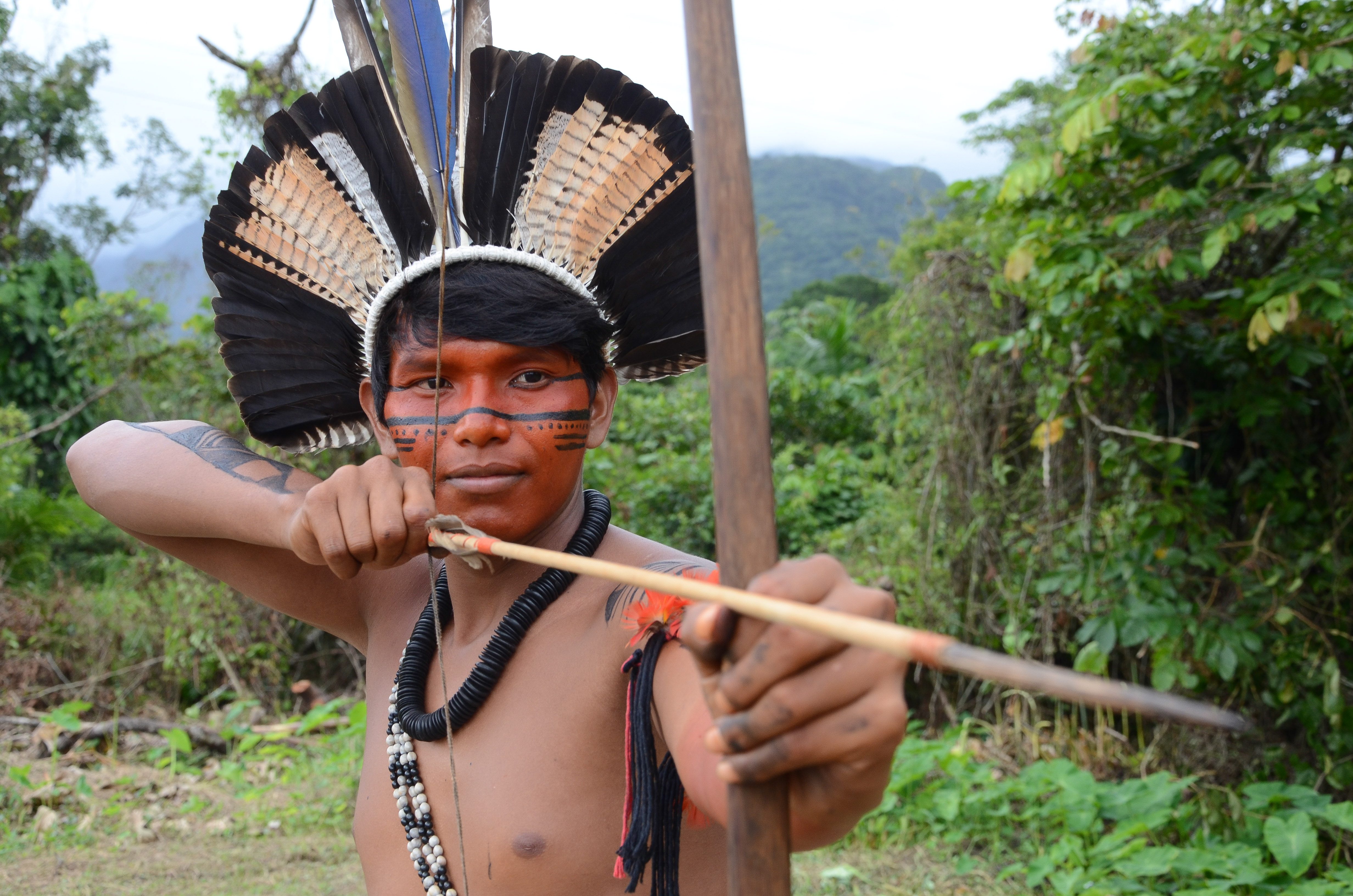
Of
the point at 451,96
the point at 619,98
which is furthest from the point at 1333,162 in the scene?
the point at 451,96

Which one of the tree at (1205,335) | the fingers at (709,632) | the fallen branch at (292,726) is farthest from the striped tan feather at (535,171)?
the fallen branch at (292,726)

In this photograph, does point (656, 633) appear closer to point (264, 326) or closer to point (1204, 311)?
point (264, 326)

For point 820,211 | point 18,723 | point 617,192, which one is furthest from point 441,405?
point 820,211

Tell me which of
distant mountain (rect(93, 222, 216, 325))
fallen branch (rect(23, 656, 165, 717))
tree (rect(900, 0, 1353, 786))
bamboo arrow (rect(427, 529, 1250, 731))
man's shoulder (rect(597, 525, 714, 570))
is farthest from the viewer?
distant mountain (rect(93, 222, 216, 325))

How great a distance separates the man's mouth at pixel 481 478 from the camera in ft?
5.87

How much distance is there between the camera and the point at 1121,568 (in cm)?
399

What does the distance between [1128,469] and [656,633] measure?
3.66 meters

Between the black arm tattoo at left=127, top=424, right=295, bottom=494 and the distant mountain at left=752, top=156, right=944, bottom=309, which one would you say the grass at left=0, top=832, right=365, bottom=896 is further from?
the distant mountain at left=752, top=156, right=944, bottom=309

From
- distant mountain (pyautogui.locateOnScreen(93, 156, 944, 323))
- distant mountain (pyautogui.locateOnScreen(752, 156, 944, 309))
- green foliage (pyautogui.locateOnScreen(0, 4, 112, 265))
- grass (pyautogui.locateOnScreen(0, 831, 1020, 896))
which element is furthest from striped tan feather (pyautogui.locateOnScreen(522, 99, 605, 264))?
distant mountain (pyautogui.locateOnScreen(752, 156, 944, 309))

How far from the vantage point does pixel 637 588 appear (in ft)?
5.49

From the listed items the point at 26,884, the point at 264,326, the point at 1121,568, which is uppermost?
the point at 264,326

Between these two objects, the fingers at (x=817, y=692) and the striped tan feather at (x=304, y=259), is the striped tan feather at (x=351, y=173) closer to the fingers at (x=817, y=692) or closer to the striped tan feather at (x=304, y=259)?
the striped tan feather at (x=304, y=259)

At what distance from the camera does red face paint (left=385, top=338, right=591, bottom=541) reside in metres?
1.79

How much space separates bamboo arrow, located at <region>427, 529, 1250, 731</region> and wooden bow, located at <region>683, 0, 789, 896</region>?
77 millimetres
